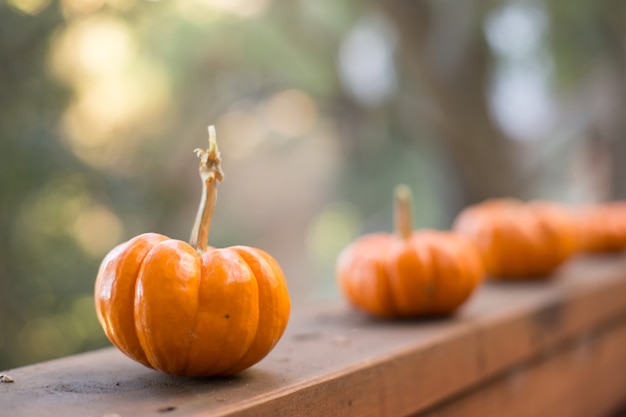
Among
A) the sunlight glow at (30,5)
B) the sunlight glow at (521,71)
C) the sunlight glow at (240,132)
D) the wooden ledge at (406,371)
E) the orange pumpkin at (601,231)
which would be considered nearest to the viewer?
the wooden ledge at (406,371)

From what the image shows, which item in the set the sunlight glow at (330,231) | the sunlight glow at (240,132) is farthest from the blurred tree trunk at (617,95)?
the sunlight glow at (330,231)

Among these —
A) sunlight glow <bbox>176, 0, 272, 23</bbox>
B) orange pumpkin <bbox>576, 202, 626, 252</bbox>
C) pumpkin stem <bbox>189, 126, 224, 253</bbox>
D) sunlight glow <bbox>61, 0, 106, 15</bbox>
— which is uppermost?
sunlight glow <bbox>176, 0, 272, 23</bbox>

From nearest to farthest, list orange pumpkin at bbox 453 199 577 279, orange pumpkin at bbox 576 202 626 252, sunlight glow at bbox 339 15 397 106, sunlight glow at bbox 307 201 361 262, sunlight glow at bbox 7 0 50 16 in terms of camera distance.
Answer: orange pumpkin at bbox 453 199 577 279, orange pumpkin at bbox 576 202 626 252, sunlight glow at bbox 7 0 50 16, sunlight glow at bbox 339 15 397 106, sunlight glow at bbox 307 201 361 262

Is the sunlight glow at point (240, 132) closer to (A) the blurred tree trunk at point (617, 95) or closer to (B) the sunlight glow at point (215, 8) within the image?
(B) the sunlight glow at point (215, 8)

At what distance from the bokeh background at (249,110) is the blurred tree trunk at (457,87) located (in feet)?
0.03

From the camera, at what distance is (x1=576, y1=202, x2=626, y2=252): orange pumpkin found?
2471mm

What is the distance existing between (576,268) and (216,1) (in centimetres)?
470

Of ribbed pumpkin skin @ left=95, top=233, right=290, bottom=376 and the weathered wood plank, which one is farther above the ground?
ribbed pumpkin skin @ left=95, top=233, right=290, bottom=376

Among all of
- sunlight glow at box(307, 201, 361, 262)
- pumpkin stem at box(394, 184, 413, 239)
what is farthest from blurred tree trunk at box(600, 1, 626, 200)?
sunlight glow at box(307, 201, 361, 262)

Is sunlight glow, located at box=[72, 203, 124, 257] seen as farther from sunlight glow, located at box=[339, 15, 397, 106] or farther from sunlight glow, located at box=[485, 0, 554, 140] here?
sunlight glow, located at box=[485, 0, 554, 140]

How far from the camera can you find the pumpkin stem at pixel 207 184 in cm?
84

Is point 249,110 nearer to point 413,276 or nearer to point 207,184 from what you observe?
point 413,276

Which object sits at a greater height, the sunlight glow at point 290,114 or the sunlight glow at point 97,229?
the sunlight glow at point 290,114

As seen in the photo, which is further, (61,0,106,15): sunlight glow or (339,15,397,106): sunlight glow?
(339,15,397,106): sunlight glow
